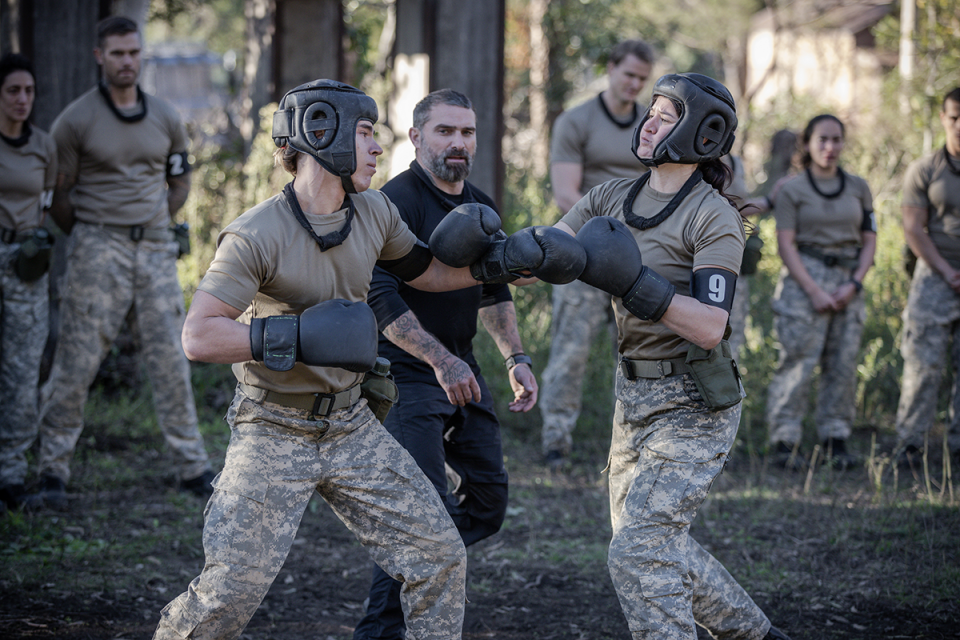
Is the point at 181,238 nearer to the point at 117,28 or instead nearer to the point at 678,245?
the point at 117,28

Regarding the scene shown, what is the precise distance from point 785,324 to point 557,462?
1890 millimetres

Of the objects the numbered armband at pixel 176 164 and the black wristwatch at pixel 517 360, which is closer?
the black wristwatch at pixel 517 360

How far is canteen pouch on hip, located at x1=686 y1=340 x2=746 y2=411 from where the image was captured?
3059mm

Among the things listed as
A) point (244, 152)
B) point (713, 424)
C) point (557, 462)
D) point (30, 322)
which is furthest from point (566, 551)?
point (244, 152)

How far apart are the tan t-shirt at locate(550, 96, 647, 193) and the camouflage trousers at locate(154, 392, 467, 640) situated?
3.45 metres

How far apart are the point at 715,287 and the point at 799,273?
352cm

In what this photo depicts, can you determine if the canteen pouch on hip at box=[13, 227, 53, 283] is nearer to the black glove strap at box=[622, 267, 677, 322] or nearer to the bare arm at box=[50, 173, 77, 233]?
the bare arm at box=[50, 173, 77, 233]

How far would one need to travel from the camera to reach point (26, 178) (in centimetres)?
516

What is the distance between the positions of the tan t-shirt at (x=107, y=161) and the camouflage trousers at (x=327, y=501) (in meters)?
2.82

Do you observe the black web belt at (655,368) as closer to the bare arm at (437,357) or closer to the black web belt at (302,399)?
the bare arm at (437,357)

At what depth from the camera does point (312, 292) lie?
2.97m

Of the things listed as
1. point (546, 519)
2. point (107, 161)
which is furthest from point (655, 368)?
point (107, 161)

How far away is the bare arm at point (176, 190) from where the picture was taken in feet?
18.7

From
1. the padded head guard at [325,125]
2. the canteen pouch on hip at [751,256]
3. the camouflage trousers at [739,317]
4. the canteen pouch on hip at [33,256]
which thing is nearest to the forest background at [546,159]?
the camouflage trousers at [739,317]
